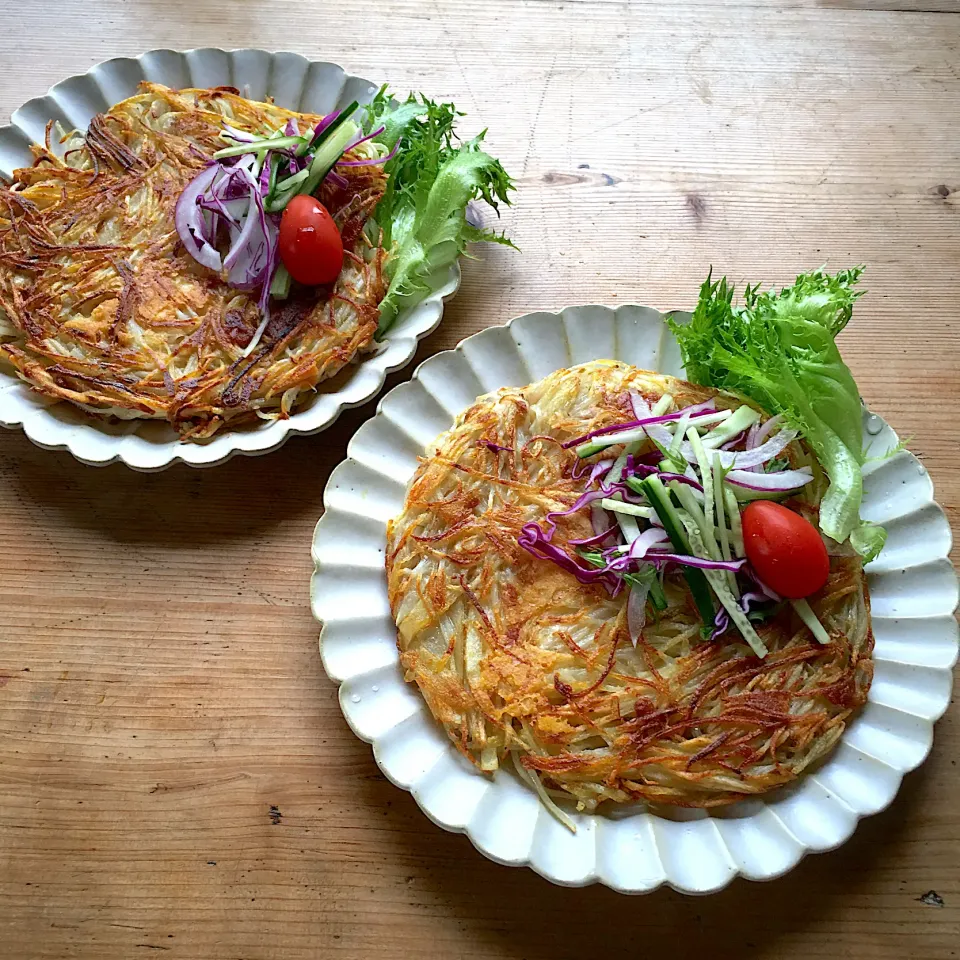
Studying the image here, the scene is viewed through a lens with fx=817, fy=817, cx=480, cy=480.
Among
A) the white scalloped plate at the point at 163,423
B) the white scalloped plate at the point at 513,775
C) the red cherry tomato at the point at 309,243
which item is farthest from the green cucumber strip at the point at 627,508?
the red cherry tomato at the point at 309,243

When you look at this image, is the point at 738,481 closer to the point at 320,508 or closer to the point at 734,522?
the point at 734,522

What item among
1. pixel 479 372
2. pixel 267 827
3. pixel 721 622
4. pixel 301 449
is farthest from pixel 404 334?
pixel 267 827

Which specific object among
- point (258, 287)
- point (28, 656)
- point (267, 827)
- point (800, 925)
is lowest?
point (800, 925)

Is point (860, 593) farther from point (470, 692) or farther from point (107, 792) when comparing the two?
point (107, 792)

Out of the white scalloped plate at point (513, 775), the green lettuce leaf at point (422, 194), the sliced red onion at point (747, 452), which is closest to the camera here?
the white scalloped plate at point (513, 775)

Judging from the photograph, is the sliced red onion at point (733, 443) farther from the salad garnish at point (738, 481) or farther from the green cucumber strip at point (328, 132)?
the green cucumber strip at point (328, 132)
